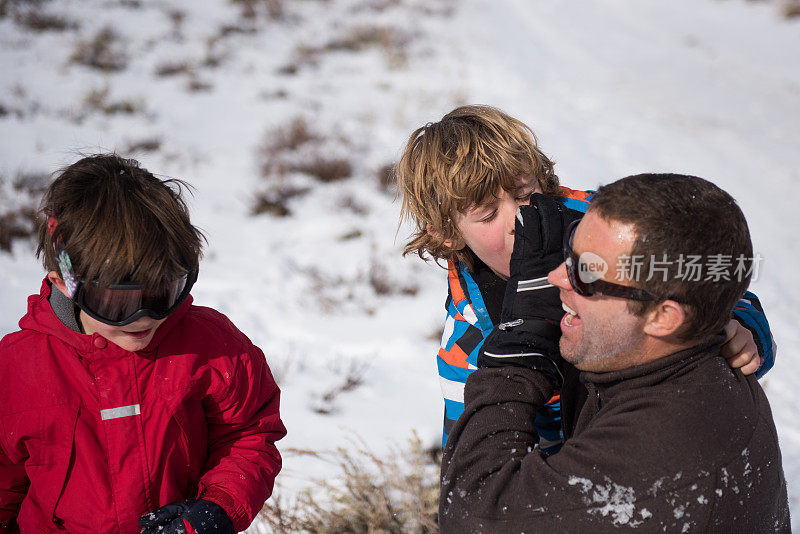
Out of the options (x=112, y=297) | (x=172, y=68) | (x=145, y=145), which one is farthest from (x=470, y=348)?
(x=172, y=68)

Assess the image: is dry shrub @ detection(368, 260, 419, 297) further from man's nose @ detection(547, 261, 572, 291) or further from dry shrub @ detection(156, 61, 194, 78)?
dry shrub @ detection(156, 61, 194, 78)

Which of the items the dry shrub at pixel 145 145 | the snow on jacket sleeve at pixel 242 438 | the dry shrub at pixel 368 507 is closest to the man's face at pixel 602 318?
the snow on jacket sleeve at pixel 242 438

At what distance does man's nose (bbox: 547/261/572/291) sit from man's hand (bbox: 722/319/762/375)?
40 centimetres

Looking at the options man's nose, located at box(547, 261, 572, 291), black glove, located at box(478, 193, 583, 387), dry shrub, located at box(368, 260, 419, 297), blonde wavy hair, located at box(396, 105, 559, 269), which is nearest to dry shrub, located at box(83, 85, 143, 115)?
dry shrub, located at box(368, 260, 419, 297)

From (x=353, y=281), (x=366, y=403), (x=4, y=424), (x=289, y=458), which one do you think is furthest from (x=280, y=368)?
(x=4, y=424)

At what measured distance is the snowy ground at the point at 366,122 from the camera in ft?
13.7

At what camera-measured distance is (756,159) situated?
702cm

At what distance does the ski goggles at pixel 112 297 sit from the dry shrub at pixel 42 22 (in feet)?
31.2

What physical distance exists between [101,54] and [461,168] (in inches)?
332

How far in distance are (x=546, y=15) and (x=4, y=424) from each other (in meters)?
12.4

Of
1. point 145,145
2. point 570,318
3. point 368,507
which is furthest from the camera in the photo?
point 145,145

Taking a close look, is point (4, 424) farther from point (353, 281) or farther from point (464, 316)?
point (353, 281)

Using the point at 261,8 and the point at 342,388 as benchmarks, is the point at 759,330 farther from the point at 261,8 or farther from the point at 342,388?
the point at 261,8

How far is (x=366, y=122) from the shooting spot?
25.7 ft
